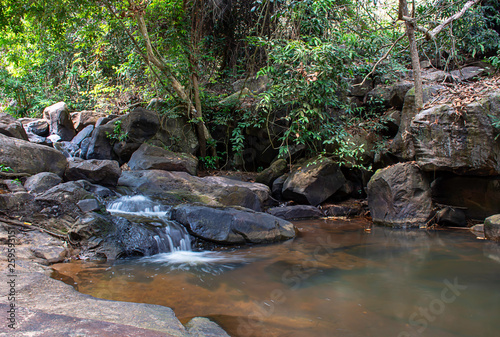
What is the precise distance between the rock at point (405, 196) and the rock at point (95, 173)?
5.71m

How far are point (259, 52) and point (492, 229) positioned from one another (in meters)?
8.21

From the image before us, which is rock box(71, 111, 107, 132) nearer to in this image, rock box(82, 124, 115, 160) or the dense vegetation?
the dense vegetation

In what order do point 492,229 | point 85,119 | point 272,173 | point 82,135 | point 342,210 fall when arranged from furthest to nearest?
1. point 85,119
2. point 82,135
3. point 272,173
4. point 342,210
5. point 492,229

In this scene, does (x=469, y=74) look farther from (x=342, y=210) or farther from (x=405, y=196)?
(x=342, y=210)

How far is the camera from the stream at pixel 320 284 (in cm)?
277

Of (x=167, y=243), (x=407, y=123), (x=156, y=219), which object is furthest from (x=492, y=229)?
(x=156, y=219)

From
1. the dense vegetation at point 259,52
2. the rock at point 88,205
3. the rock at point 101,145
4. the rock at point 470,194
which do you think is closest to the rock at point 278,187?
the dense vegetation at point 259,52

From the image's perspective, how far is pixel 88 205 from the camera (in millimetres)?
5336

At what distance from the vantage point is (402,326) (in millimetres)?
2719

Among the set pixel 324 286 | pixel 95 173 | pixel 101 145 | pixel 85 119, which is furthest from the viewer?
pixel 85 119

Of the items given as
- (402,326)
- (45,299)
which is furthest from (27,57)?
(402,326)

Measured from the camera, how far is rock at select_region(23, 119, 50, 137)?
11.1m

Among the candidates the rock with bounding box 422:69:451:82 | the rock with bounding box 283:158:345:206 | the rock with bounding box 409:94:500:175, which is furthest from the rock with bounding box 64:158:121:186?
the rock with bounding box 422:69:451:82

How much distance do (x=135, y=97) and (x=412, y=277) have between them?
11289 mm
